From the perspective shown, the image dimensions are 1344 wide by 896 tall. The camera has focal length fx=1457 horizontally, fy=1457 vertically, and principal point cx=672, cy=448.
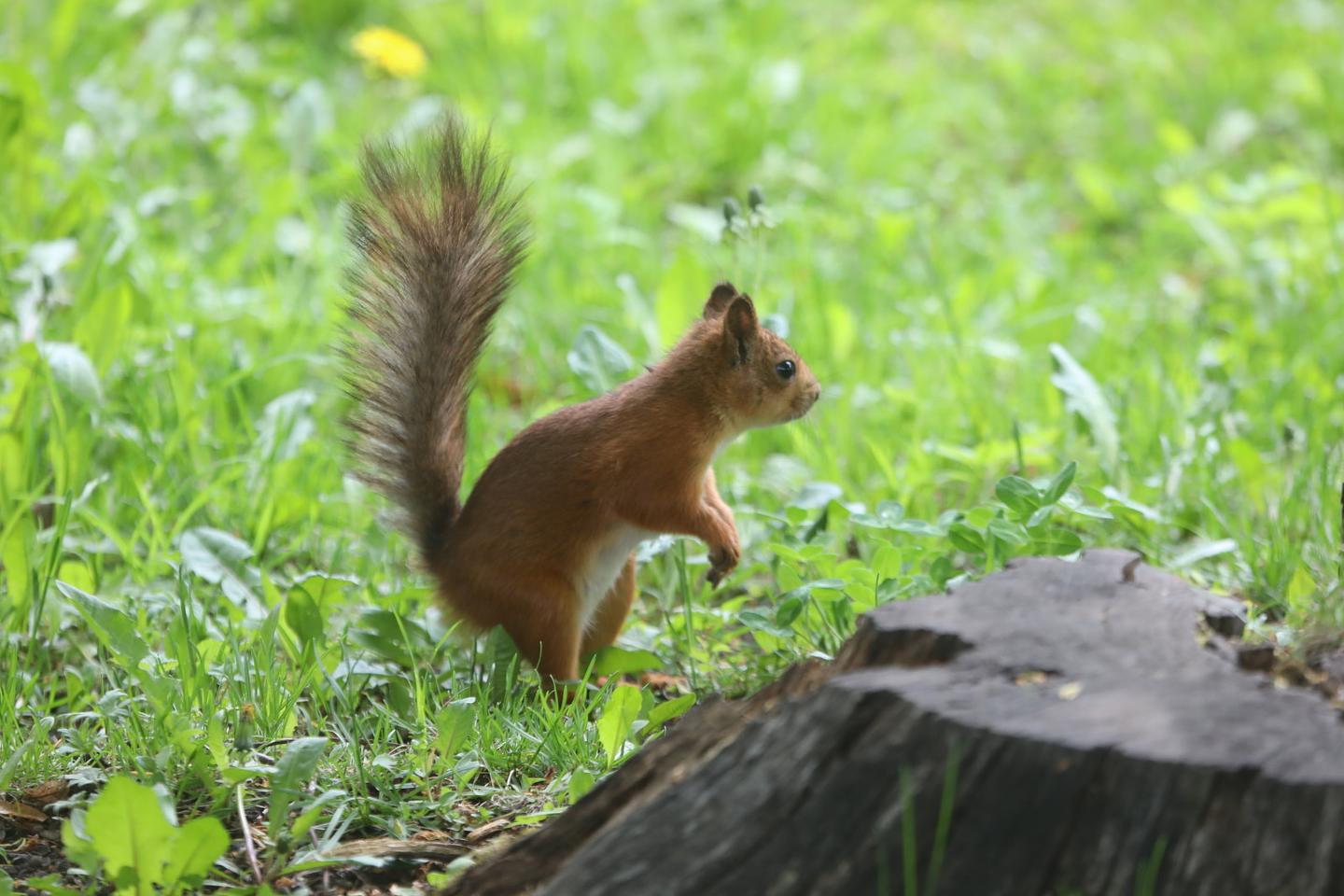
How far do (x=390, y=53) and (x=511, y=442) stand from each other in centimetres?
285

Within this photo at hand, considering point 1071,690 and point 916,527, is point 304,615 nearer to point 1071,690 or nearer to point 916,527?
point 916,527

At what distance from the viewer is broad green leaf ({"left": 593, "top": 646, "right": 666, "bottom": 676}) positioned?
238 centimetres

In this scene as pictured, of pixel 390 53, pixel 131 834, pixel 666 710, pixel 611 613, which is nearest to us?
pixel 131 834

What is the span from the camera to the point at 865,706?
1.39 meters

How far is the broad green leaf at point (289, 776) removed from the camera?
69.0 inches

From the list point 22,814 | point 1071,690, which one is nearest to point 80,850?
point 22,814

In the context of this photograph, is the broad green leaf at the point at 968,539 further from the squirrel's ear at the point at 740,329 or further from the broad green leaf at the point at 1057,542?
the squirrel's ear at the point at 740,329

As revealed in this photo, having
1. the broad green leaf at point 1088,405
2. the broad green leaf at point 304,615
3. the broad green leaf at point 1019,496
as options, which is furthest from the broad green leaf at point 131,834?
the broad green leaf at point 1088,405

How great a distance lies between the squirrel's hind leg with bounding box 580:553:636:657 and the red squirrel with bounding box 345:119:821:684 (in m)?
0.05

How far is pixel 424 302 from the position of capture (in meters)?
2.33

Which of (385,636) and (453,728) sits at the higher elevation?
(385,636)

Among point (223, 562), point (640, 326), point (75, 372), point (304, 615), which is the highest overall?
point (75, 372)

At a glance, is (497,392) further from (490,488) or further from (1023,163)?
(1023,163)

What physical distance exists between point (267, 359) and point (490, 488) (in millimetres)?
1062
